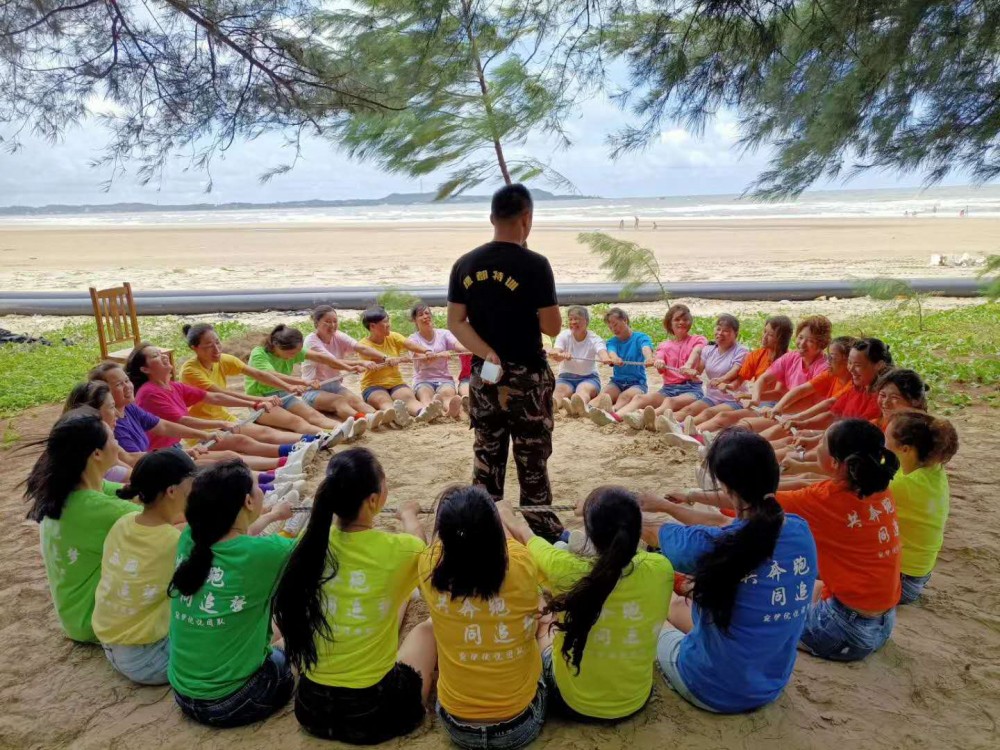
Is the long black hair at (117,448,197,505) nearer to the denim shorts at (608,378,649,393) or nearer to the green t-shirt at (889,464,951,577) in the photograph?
the green t-shirt at (889,464,951,577)

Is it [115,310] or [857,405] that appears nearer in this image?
[857,405]

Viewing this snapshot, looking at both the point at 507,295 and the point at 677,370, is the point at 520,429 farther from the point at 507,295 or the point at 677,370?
the point at 677,370

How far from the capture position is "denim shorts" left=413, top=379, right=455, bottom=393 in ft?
18.5

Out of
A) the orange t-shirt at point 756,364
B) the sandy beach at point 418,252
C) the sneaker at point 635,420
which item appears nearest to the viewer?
the orange t-shirt at point 756,364

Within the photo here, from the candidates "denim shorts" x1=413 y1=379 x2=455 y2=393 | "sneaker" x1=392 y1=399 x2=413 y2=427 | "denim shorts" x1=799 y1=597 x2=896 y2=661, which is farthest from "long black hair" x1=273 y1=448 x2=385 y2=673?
"denim shorts" x1=413 y1=379 x2=455 y2=393

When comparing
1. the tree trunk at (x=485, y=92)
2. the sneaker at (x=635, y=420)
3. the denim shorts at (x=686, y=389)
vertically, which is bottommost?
the sneaker at (x=635, y=420)

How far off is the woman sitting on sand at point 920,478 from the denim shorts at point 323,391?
12.4 ft

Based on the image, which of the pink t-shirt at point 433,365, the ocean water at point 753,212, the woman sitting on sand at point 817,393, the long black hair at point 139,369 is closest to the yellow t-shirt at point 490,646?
the woman sitting on sand at point 817,393

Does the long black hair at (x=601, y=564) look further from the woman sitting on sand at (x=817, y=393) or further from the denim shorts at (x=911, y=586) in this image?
the woman sitting on sand at (x=817, y=393)

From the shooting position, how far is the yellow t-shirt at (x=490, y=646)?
2.01 meters

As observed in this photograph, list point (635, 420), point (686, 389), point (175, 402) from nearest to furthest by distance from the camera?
point (175, 402) → point (635, 420) → point (686, 389)

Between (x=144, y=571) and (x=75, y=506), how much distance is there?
404 millimetres

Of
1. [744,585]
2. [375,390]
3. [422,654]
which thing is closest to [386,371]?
[375,390]

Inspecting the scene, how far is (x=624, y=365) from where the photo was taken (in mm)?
5438
